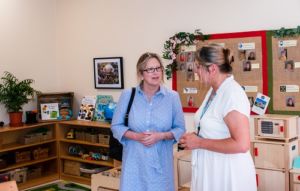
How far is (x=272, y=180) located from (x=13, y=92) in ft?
10.9

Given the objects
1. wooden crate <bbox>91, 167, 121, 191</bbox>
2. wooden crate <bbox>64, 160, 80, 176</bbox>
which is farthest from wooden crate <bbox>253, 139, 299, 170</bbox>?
wooden crate <bbox>64, 160, 80, 176</bbox>

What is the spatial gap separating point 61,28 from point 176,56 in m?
2.19

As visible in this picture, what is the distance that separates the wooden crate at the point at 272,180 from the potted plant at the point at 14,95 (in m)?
3.17

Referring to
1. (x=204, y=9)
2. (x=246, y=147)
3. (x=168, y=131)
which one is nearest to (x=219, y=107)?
(x=246, y=147)

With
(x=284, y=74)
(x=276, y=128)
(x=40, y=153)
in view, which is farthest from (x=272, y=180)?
(x=40, y=153)

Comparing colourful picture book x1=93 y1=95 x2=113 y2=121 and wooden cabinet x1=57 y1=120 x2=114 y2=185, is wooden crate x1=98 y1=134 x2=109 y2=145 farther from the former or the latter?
colourful picture book x1=93 y1=95 x2=113 y2=121

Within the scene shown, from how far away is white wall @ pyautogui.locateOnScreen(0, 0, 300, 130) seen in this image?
3910mm

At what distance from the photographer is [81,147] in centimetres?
543

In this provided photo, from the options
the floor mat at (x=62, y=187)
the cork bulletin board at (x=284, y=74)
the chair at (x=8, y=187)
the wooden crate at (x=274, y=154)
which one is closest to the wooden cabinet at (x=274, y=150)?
the wooden crate at (x=274, y=154)

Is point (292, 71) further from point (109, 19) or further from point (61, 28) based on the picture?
point (61, 28)

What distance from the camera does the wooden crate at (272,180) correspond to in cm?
313

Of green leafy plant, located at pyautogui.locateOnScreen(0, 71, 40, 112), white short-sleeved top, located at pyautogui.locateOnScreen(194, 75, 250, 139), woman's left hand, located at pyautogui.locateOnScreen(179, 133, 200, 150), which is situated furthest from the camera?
green leafy plant, located at pyautogui.locateOnScreen(0, 71, 40, 112)

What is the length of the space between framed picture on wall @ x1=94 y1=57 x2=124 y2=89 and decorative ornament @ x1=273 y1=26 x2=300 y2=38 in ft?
6.89

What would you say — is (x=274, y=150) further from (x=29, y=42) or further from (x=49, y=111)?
(x=29, y=42)
